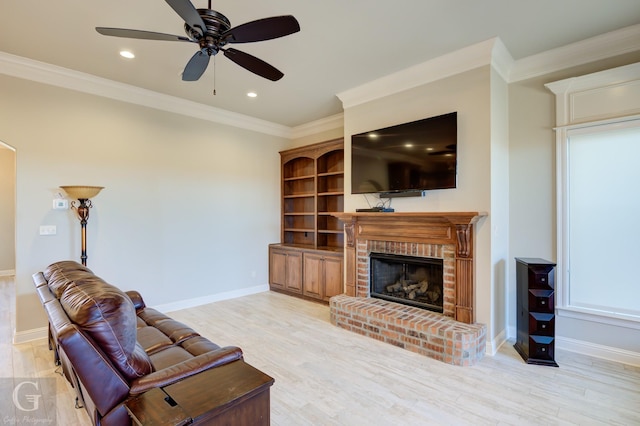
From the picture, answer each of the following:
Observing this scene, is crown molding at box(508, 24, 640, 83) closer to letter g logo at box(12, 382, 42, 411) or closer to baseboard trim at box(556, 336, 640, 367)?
baseboard trim at box(556, 336, 640, 367)

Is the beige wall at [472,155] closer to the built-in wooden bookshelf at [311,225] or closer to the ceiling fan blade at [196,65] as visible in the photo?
the built-in wooden bookshelf at [311,225]

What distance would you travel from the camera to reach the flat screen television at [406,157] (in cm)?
334

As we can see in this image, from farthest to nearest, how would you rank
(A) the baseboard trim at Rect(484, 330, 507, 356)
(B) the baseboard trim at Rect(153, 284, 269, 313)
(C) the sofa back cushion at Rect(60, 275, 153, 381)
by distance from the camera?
(B) the baseboard trim at Rect(153, 284, 269, 313) → (A) the baseboard trim at Rect(484, 330, 507, 356) → (C) the sofa back cushion at Rect(60, 275, 153, 381)

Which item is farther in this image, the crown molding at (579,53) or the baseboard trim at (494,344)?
the baseboard trim at (494,344)

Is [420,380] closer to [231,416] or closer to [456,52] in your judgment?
[231,416]

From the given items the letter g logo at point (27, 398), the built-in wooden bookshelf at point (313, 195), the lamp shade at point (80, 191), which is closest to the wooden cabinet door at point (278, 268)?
the built-in wooden bookshelf at point (313, 195)

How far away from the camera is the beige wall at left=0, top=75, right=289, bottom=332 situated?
11.5ft

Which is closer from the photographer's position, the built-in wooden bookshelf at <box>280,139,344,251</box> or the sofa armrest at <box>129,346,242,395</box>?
the sofa armrest at <box>129,346,242,395</box>

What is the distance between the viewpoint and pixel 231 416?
139 centimetres

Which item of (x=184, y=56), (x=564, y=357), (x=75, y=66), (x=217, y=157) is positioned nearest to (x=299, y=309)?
(x=217, y=157)

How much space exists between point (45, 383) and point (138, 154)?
9.14ft

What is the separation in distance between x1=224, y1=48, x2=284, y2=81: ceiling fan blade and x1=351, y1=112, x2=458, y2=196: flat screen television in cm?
169

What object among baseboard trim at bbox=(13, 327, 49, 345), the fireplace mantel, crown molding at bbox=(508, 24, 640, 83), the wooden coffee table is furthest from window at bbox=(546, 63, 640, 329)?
baseboard trim at bbox=(13, 327, 49, 345)

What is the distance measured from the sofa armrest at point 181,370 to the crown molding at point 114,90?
150 inches
